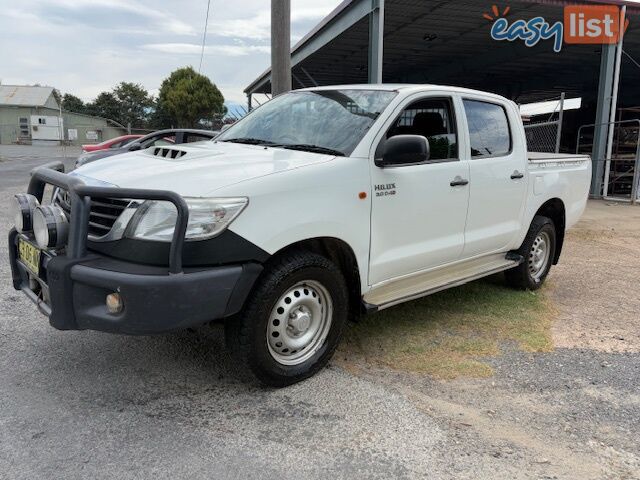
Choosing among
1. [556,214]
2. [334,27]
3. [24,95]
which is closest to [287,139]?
[556,214]

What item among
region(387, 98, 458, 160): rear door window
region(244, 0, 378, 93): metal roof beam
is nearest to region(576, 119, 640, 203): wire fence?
region(244, 0, 378, 93): metal roof beam

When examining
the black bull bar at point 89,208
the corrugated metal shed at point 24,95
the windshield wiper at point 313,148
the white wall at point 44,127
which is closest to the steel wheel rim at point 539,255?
the windshield wiper at point 313,148

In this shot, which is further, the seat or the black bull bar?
the seat

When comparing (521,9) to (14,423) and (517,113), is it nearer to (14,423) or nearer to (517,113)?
(517,113)

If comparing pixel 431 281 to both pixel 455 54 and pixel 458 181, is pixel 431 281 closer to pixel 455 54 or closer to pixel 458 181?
pixel 458 181

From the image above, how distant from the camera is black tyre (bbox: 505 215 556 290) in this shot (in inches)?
211

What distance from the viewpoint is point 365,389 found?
11.3 feet

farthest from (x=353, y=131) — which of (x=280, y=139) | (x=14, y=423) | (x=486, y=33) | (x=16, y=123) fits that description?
(x=16, y=123)

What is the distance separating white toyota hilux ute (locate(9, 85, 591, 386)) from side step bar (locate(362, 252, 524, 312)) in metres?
0.02

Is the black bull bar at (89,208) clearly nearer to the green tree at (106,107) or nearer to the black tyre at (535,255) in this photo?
the black tyre at (535,255)

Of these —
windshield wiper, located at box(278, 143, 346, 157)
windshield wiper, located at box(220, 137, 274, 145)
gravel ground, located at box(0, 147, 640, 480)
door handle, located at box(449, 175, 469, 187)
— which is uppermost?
windshield wiper, located at box(220, 137, 274, 145)

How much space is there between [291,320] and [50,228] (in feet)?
4.82

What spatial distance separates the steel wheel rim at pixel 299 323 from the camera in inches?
130
